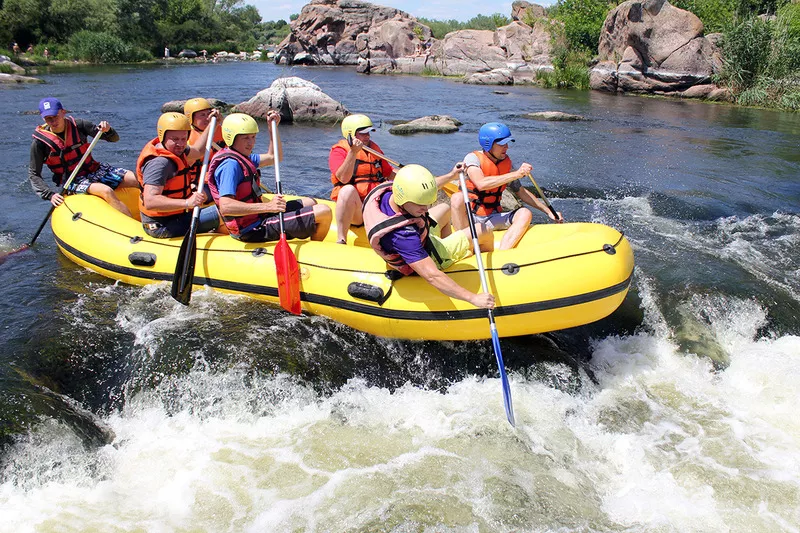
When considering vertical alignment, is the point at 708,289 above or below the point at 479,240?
below

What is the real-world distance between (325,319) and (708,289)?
3458 mm

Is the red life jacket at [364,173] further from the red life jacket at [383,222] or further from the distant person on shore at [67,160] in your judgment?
the distant person on shore at [67,160]

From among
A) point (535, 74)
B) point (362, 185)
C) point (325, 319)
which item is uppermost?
point (535, 74)

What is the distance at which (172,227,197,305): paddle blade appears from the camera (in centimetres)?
471

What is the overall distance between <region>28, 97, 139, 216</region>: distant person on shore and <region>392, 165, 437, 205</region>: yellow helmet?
3.71m

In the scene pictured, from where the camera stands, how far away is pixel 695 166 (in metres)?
10.7

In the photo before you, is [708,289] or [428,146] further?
[428,146]

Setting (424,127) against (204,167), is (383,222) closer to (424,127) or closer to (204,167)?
(204,167)

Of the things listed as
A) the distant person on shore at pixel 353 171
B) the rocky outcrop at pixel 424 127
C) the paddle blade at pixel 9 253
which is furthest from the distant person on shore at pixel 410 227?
the rocky outcrop at pixel 424 127

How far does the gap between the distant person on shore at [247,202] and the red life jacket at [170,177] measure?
558 mm

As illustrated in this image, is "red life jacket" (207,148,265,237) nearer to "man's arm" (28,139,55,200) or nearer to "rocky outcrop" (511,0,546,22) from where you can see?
"man's arm" (28,139,55,200)

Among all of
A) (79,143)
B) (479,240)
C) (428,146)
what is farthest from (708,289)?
(428,146)

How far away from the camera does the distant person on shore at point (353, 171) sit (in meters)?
5.17

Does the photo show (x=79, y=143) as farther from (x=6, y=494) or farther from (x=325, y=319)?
(x=6, y=494)
